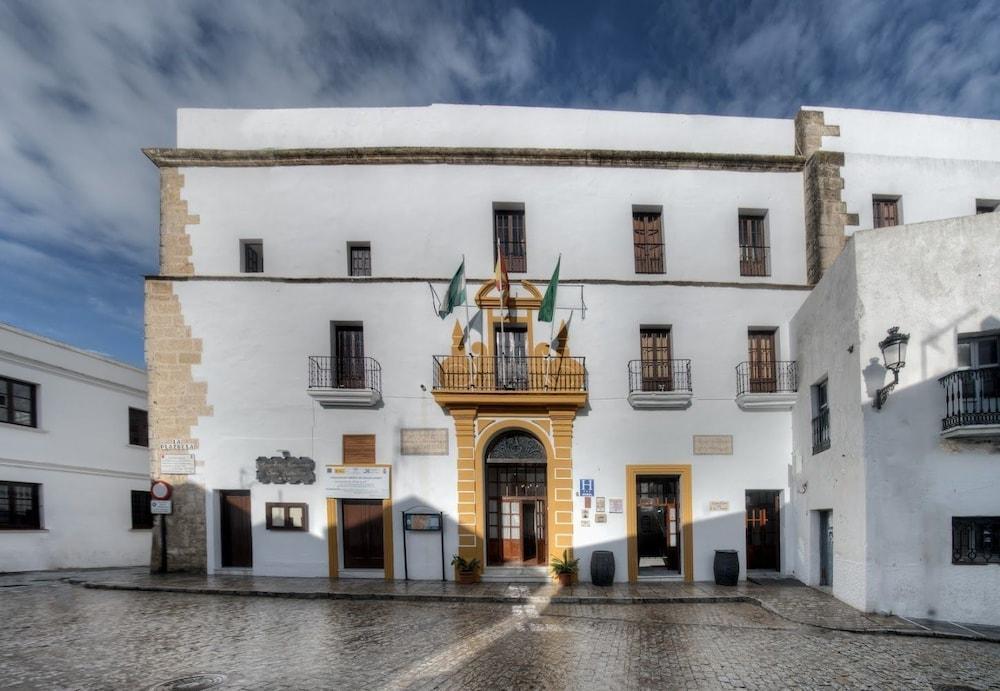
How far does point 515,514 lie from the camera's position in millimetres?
13828

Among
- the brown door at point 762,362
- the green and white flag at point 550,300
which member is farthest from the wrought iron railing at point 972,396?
the green and white flag at point 550,300

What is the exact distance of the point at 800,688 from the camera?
6.86 m

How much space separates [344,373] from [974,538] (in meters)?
13.4

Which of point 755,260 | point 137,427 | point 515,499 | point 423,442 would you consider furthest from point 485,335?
point 137,427

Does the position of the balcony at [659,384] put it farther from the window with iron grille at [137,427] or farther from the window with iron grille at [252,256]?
the window with iron grille at [137,427]

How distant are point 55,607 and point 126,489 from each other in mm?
9362

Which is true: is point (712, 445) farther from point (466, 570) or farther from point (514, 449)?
point (466, 570)

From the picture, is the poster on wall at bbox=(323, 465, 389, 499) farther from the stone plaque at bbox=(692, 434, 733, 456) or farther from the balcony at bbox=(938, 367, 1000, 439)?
the balcony at bbox=(938, 367, 1000, 439)

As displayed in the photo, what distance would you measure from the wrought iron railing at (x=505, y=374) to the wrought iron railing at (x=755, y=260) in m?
5.11

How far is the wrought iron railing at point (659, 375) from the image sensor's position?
13688mm

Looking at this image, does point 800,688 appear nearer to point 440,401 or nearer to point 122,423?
point 440,401

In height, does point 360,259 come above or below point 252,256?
below

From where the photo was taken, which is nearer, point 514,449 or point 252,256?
point 514,449

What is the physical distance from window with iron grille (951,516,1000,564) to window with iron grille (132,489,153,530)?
22.8 m
